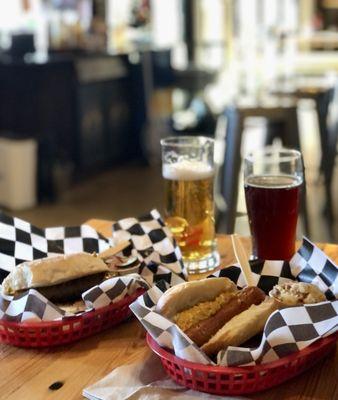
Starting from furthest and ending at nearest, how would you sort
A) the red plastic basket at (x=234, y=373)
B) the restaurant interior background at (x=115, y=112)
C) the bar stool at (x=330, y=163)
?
the restaurant interior background at (x=115, y=112)
the bar stool at (x=330, y=163)
the red plastic basket at (x=234, y=373)

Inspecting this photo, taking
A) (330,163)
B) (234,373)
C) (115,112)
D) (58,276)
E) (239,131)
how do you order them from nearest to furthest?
(234,373), (58,276), (239,131), (330,163), (115,112)

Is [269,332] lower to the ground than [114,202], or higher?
higher

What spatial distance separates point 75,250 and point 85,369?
442 millimetres

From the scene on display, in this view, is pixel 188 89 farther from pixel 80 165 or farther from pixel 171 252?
pixel 171 252

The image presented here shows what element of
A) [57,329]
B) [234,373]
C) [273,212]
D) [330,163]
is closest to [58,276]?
[57,329]

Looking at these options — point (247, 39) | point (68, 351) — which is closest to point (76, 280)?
point (68, 351)

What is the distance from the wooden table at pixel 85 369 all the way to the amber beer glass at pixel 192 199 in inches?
13.9

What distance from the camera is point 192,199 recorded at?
4.64 feet

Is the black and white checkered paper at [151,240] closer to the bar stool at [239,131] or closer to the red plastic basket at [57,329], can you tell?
the red plastic basket at [57,329]

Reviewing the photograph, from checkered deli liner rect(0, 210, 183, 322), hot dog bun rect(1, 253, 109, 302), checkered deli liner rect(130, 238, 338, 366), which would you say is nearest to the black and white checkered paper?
checkered deli liner rect(0, 210, 183, 322)

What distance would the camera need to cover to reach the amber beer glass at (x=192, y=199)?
141 centimetres

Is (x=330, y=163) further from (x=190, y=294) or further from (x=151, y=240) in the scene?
(x=190, y=294)

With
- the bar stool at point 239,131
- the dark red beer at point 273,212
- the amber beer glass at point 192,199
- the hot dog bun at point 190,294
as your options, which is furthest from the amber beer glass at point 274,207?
the bar stool at point 239,131

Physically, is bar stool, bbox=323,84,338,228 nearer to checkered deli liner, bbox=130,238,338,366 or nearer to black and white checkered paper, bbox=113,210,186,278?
black and white checkered paper, bbox=113,210,186,278
